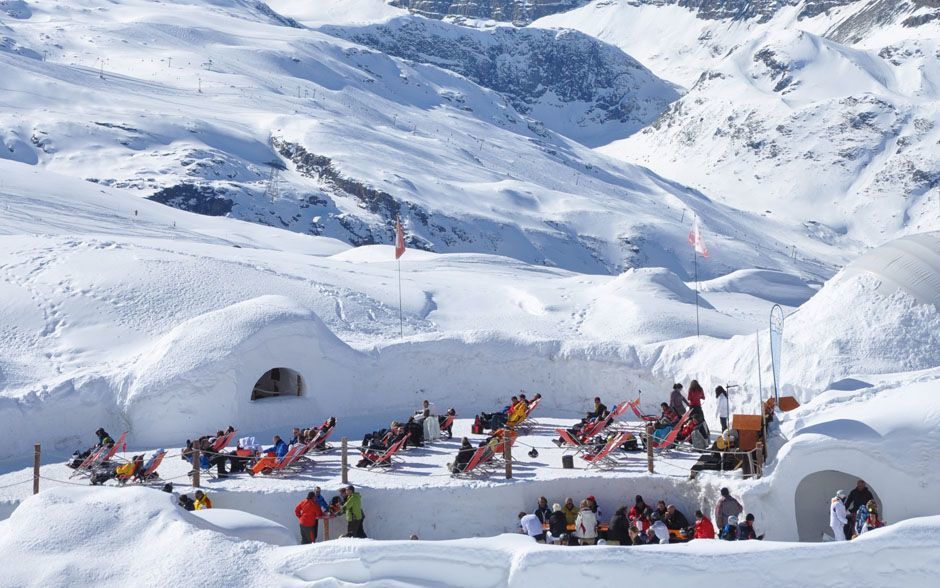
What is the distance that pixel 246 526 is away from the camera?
12.6 m

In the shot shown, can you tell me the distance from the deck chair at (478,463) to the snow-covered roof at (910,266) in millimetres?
8241

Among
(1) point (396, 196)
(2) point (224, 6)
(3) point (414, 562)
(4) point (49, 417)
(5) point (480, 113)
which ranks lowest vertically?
(3) point (414, 562)

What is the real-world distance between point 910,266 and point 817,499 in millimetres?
5963

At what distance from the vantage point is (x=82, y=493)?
1225 cm

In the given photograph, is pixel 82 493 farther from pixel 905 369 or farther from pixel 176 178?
pixel 176 178

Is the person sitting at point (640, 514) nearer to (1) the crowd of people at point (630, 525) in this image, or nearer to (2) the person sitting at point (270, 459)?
(1) the crowd of people at point (630, 525)

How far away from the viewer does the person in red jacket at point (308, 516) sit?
49.9ft

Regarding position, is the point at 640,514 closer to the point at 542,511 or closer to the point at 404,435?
the point at 542,511

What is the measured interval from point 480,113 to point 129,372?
10743cm

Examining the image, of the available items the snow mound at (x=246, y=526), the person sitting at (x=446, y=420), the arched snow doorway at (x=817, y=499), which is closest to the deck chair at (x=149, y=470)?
the snow mound at (x=246, y=526)

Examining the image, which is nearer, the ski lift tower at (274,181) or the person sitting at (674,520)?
the person sitting at (674,520)

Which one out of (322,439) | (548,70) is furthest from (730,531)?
(548,70)

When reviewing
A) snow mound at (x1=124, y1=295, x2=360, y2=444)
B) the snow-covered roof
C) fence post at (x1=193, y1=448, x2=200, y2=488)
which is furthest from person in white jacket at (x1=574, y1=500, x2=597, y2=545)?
the snow-covered roof

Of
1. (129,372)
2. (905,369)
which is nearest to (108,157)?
(129,372)
